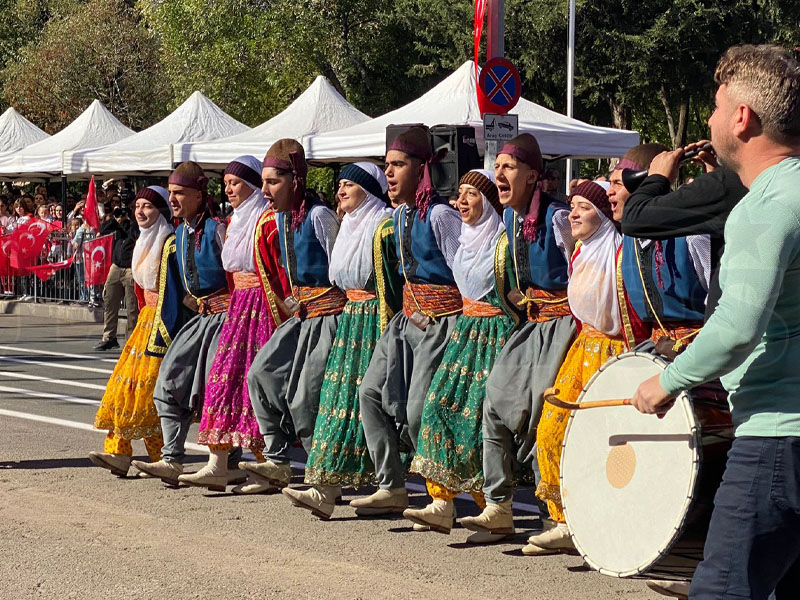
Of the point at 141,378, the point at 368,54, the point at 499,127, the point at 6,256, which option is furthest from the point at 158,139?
the point at 141,378

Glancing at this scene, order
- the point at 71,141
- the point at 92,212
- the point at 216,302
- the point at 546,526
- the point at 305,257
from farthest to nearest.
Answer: the point at 71,141, the point at 92,212, the point at 216,302, the point at 305,257, the point at 546,526

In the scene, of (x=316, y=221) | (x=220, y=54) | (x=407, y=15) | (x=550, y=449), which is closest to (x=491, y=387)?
(x=550, y=449)

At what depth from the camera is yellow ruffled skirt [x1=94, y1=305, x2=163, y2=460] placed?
28.0 ft

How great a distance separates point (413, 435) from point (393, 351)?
46cm

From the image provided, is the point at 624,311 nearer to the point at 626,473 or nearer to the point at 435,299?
the point at 435,299

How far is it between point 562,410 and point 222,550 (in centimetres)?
174

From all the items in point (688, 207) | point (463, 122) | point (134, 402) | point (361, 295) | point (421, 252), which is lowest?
point (134, 402)

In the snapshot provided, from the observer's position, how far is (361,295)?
25.1 feet

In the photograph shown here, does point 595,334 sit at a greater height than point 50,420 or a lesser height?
greater

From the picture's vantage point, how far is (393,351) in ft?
24.1

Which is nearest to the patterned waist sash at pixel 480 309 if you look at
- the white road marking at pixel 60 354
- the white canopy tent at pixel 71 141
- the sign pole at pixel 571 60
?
the white road marking at pixel 60 354

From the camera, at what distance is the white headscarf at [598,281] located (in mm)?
6230

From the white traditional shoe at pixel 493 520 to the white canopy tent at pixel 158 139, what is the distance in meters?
17.5

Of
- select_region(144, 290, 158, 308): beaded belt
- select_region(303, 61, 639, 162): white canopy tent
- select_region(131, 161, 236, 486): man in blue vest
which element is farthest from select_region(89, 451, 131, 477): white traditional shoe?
select_region(303, 61, 639, 162): white canopy tent
